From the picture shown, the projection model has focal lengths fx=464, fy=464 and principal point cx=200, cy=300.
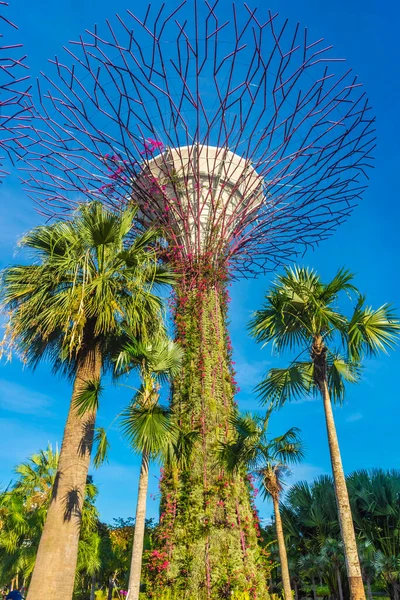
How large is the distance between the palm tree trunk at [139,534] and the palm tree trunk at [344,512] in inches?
141

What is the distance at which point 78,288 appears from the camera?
8023mm

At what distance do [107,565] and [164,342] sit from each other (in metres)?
27.6

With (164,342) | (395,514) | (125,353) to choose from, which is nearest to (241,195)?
(164,342)

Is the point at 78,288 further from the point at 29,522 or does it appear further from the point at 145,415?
the point at 29,522

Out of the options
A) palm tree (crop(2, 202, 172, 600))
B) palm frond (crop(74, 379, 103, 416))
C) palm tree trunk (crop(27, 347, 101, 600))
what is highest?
palm tree (crop(2, 202, 172, 600))

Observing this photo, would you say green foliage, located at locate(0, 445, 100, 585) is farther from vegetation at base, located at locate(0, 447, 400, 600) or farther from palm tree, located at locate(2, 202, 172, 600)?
palm tree, located at locate(2, 202, 172, 600)

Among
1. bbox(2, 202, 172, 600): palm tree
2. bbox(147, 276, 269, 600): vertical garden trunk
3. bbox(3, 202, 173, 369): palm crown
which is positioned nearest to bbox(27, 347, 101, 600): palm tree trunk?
bbox(2, 202, 172, 600): palm tree

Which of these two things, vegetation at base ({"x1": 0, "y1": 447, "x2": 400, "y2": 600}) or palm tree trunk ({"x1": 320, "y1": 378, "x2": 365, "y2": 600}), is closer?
palm tree trunk ({"x1": 320, "y1": 378, "x2": 365, "y2": 600})

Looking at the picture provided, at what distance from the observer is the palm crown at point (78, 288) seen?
25.8 feet

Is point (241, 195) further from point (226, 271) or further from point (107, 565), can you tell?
point (107, 565)

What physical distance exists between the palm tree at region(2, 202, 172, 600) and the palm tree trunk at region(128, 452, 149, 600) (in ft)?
4.91

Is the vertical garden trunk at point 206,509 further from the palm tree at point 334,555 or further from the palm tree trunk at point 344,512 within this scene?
the palm tree at point 334,555

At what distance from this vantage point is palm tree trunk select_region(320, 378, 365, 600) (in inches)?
310

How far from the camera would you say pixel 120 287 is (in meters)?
8.38
